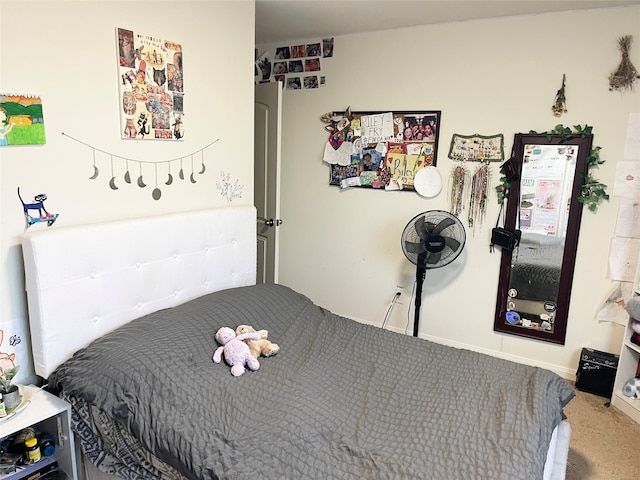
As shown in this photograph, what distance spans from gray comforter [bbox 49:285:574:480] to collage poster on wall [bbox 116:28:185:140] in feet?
2.97

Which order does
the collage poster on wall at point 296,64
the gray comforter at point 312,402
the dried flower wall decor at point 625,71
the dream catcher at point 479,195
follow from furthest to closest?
the collage poster on wall at point 296,64, the dream catcher at point 479,195, the dried flower wall decor at point 625,71, the gray comforter at point 312,402

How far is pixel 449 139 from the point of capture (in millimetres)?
3225

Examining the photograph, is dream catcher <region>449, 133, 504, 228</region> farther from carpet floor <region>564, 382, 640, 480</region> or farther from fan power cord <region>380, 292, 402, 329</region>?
carpet floor <region>564, 382, 640, 480</region>

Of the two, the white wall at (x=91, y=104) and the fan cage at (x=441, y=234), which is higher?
the white wall at (x=91, y=104)

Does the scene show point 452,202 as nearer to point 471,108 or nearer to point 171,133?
point 471,108

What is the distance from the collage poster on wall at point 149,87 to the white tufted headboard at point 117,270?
0.45 meters

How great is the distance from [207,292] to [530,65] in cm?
247

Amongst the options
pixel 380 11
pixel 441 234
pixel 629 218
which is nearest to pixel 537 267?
pixel 629 218

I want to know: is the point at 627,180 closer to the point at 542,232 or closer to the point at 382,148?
the point at 542,232

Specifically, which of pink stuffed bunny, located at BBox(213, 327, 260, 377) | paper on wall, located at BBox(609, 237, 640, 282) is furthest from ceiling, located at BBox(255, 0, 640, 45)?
pink stuffed bunny, located at BBox(213, 327, 260, 377)

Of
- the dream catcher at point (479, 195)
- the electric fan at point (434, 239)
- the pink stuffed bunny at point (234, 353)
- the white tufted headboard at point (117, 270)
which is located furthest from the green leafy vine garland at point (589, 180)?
the pink stuffed bunny at point (234, 353)

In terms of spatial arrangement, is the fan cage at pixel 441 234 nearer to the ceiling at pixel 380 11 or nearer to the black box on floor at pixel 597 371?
→ the black box on floor at pixel 597 371

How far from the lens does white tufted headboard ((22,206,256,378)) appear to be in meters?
1.83

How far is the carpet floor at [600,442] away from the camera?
2264mm
